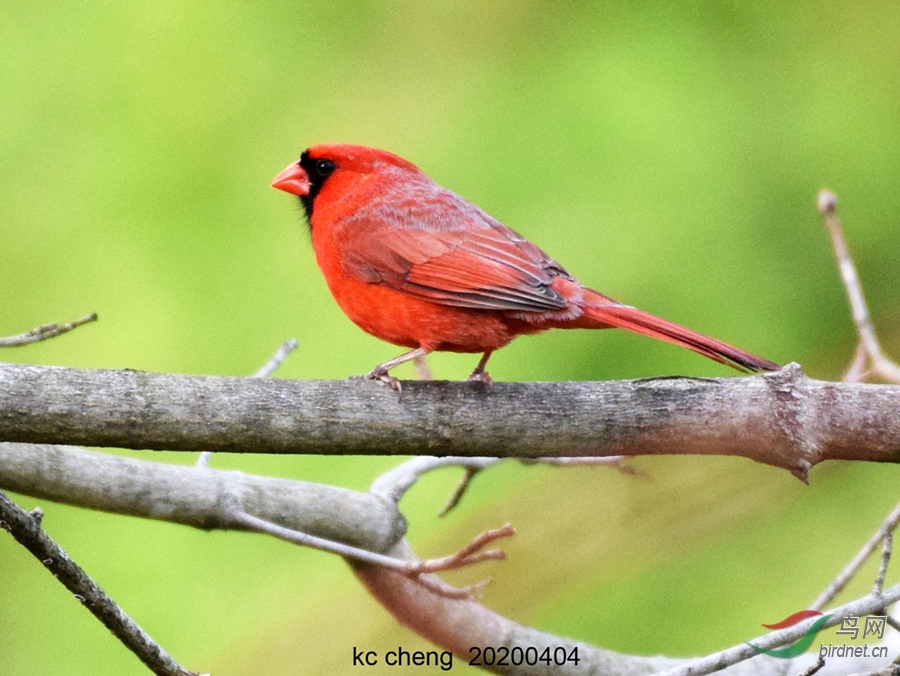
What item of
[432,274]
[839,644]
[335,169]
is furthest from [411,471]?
[839,644]

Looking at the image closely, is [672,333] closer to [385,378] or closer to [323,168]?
[385,378]

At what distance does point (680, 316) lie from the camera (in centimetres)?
287

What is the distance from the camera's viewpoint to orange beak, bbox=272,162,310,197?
2.63 m

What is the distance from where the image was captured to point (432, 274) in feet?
7.40

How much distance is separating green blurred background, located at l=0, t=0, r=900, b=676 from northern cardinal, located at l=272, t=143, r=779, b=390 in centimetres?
27

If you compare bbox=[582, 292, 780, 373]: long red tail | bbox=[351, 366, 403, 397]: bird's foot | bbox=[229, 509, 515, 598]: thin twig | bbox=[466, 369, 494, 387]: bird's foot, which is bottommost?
bbox=[229, 509, 515, 598]: thin twig

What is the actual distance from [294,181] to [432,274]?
0.55 metres

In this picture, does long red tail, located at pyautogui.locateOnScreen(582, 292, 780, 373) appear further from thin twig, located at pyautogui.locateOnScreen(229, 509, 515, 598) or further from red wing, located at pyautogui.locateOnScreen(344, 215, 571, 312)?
thin twig, located at pyautogui.locateOnScreen(229, 509, 515, 598)

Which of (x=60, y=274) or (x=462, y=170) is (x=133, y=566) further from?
(x=462, y=170)

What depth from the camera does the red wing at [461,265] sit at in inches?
84.7

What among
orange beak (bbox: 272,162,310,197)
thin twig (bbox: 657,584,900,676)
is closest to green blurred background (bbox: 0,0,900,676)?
orange beak (bbox: 272,162,310,197)

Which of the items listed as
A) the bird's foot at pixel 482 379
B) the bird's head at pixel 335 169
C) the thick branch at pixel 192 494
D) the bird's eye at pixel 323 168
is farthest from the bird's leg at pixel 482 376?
the bird's eye at pixel 323 168

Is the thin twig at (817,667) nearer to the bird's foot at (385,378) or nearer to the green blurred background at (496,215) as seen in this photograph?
the bird's foot at (385,378)

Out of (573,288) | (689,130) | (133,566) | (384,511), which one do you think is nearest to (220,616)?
(133,566)
